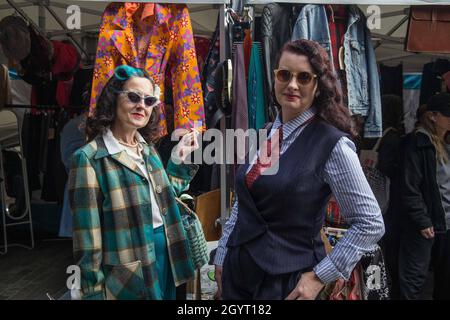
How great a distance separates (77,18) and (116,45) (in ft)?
2.18

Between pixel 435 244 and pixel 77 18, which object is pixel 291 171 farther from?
pixel 435 244

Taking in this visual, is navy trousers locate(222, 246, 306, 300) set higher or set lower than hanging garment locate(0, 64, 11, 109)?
lower

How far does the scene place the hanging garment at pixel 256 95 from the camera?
8.77 feet

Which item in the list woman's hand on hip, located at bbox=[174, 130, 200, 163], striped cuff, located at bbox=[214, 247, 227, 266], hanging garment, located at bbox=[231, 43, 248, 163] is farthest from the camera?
hanging garment, located at bbox=[231, 43, 248, 163]

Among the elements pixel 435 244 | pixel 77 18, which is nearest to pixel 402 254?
pixel 435 244

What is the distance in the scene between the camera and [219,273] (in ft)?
6.27

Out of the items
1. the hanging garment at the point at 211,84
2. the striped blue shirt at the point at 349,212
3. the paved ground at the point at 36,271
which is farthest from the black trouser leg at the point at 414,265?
the paved ground at the point at 36,271

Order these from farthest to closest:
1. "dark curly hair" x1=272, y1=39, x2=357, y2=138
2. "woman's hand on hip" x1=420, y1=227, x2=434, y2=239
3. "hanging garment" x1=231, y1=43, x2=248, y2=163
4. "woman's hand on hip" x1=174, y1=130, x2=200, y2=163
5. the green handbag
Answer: "woman's hand on hip" x1=420, y1=227, x2=434, y2=239
"hanging garment" x1=231, y1=43, x2=248, y2=163
"woman's hand on hip" x1=174, y1=130, x2=200, y2=163
the green handbag
"dark curly hair" x1=272, y1=39, x2=357, y2=138

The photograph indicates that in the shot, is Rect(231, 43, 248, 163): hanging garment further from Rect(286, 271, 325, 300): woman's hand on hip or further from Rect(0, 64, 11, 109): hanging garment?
Rect(0, 64, 11, 109): hanging garment

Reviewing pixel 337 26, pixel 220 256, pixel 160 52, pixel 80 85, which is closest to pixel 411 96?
pixel 337 26

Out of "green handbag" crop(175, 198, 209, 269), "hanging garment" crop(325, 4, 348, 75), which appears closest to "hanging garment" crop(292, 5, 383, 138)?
"hanging garment" crop(325, 4, 348, 75)

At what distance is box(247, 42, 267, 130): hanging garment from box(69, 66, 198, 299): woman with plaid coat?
76 cm

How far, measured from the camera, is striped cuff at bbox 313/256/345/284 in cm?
158

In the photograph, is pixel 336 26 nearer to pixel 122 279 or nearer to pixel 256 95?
pixel 256 95
